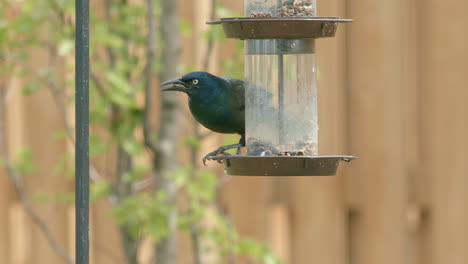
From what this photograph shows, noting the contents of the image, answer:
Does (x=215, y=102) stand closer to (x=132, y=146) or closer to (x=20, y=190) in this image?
(x=132, y=146)

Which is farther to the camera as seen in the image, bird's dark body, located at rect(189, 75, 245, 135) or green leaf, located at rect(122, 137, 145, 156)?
green leaf, located at rect(122, 137, 145, 156)

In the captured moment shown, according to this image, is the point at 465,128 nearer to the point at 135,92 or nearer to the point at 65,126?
the point at 135,92

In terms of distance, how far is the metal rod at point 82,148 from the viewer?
228 cm

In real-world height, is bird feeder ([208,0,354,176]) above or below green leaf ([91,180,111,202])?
above

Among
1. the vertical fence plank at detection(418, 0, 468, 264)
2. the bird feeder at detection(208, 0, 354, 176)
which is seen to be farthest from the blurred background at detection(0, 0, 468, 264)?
the bird feeder at detection(208, 0, 354, 176)

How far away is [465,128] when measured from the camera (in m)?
4.50

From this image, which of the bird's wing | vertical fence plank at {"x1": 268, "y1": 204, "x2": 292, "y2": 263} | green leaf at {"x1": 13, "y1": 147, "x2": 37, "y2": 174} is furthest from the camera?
green leaf at {"x1": 13, "y1": 147, "x2": 37, "y2": 174}

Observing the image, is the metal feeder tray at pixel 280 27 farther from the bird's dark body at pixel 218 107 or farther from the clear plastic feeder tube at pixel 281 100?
the bird's dark body at pixel 218 107

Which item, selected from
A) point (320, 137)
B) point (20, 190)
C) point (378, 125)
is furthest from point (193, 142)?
point (20, 190)

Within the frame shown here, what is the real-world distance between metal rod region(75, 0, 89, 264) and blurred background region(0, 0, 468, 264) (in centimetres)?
193

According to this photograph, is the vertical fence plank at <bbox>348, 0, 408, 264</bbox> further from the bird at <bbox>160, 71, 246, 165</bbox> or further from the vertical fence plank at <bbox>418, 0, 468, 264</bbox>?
the bird at <bbox>160, 71, 246, 165</bbox>

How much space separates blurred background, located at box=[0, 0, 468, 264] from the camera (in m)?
4.51

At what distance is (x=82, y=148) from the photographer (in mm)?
2287

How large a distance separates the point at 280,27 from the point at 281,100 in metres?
0.31
